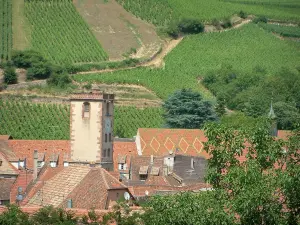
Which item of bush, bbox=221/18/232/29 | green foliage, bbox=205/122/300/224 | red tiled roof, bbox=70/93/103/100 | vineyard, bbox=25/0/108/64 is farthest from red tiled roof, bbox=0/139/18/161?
bush, bbox=221/18/232/29

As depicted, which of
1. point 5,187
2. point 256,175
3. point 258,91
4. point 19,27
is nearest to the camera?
point 256,175

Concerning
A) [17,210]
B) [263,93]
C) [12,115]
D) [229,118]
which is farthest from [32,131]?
[17,210]

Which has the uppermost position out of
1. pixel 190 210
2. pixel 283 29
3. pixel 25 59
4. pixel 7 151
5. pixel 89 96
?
pixel 190 210

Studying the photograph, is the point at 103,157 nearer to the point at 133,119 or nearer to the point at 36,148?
the point at 36,148

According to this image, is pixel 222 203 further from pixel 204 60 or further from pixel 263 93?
pixel 204 60

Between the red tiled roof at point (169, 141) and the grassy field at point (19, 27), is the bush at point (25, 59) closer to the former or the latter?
the grassy field at point (19, 27)

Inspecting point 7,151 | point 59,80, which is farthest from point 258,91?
point 7,151

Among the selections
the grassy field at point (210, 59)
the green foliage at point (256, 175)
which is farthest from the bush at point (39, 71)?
the green foliage at point (256, 175)
